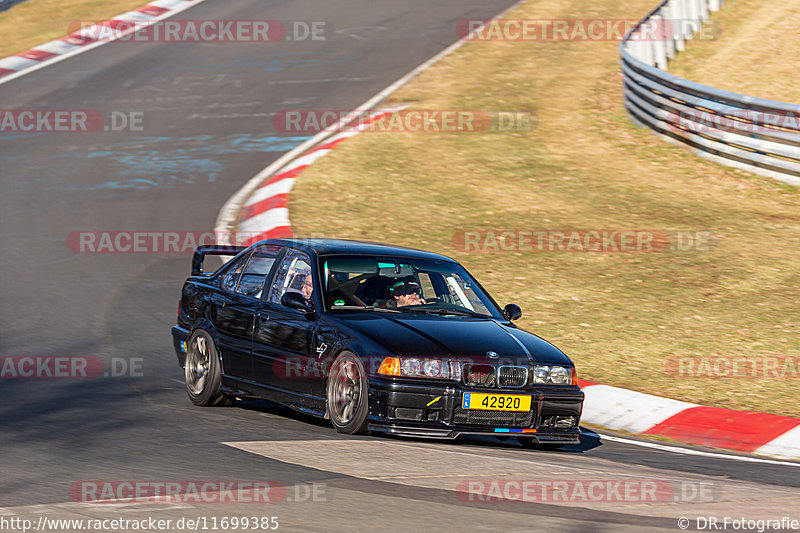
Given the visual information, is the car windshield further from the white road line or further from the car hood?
the white road line

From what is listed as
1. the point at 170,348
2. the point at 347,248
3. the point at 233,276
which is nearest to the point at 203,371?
the point at 233,276

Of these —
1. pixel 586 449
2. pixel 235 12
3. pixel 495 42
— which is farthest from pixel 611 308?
pixel 235 12

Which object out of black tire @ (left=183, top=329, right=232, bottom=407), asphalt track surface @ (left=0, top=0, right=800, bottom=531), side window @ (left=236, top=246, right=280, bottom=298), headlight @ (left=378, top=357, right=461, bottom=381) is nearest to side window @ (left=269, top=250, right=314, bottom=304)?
side window @ (left=236, top=246, right=280, bottom=298)

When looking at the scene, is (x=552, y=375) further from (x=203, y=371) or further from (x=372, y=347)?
(x=203, y=371)

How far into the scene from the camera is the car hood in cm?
791

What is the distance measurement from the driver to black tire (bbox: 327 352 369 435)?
841 millimetres

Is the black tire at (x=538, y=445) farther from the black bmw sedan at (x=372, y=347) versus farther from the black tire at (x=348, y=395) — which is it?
the black tire at (x=348, y=395)

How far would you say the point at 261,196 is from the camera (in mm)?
16781

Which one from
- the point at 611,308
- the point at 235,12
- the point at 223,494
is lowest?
the point at 611,308

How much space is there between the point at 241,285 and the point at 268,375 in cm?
103

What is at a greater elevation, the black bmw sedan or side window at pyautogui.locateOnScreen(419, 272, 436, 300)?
side window at pyautogui.locateOnScreen(419, 272, 436, 300)

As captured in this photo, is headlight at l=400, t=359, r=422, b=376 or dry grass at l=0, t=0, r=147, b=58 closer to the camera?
headlight at l=400, t=359, r=422, b=376

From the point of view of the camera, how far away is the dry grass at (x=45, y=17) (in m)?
27.9

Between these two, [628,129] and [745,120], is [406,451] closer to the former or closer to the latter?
[745,120]
